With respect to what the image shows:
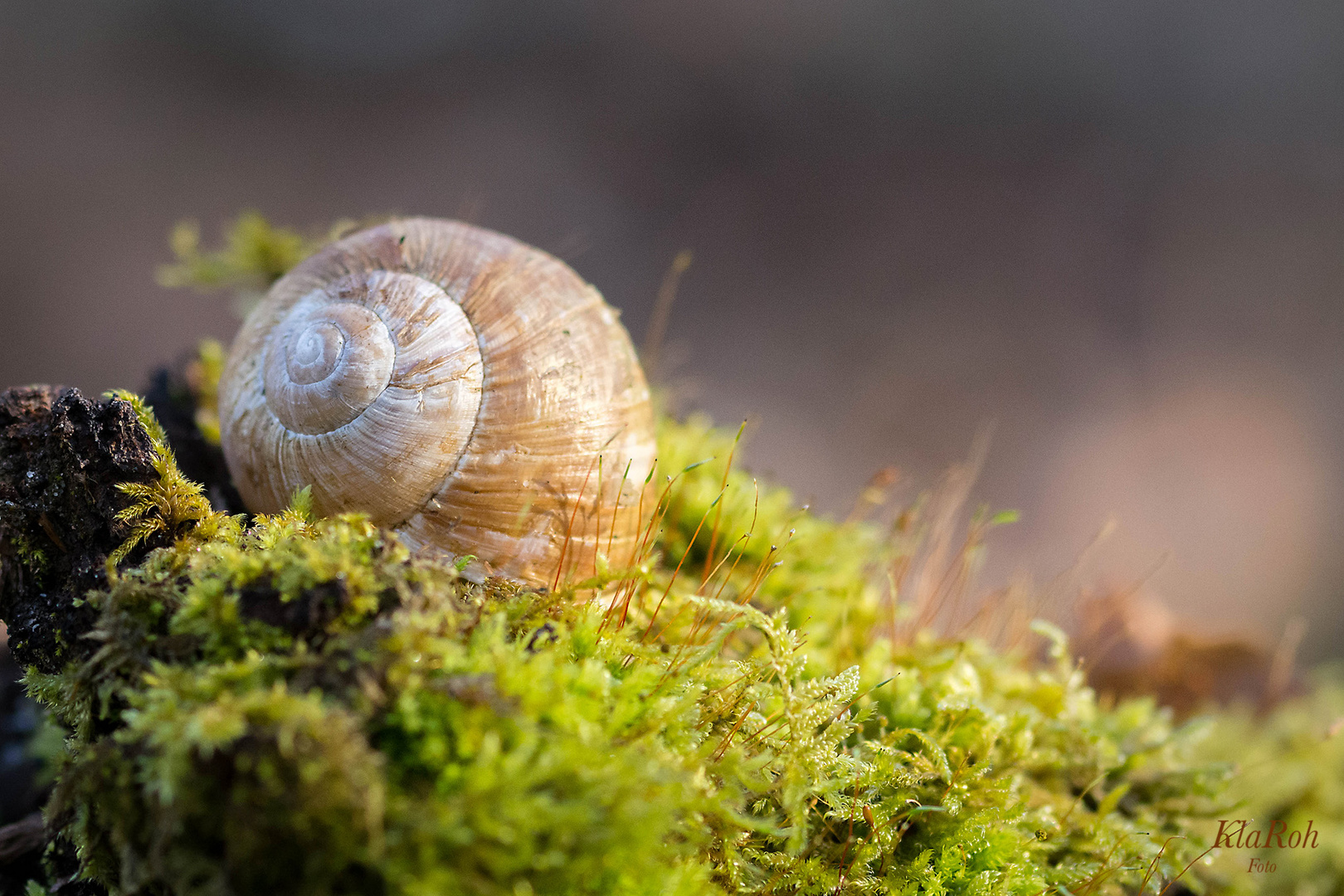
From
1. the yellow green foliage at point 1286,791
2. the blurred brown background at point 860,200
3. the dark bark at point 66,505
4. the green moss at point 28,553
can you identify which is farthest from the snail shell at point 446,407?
the blurred brown background at point 860,200

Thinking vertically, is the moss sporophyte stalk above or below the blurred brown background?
below

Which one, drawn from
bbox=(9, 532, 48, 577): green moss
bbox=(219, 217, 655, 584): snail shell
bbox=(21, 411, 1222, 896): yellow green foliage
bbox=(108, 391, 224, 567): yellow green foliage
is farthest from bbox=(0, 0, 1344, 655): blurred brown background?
bbox=(9, 532, 48, 577): green moss

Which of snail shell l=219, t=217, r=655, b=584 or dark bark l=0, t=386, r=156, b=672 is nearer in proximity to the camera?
dark bark l=0, t=386, r=156, b=672

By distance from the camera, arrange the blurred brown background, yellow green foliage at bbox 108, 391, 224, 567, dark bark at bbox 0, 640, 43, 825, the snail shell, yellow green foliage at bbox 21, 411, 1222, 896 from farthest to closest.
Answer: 1. the blurred brown background
2. dark bark at bbox 0, 640, 43, 825
3. the snail shell
4. yellow green foliage at bbox 108, 391, 224, 567
5. yellow green foliage at bbox 21, 411, 1222, 896

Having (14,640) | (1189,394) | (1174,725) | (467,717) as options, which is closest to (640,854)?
(467,717)

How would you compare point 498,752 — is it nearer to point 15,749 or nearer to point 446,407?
point 446,407

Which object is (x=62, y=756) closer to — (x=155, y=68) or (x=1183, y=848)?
(x=1183, y=848)

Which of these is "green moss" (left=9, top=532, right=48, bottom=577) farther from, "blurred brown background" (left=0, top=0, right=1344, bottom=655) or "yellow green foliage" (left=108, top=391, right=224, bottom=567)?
"blurred brown background" (left=0, top=0, right=1344, bottom=655)
